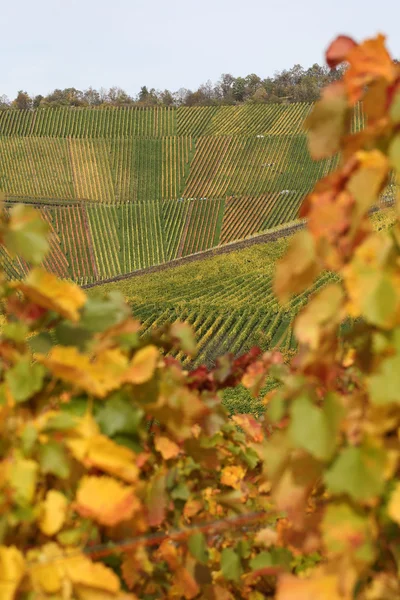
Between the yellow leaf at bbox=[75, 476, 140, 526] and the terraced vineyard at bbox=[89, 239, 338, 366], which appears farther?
the terraced vineyard at bbox=[89, 239, 338, 366]

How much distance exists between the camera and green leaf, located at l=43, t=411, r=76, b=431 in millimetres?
983

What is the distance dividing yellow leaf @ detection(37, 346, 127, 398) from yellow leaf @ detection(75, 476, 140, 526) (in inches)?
5.0

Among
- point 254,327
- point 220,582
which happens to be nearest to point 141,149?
point 254,327

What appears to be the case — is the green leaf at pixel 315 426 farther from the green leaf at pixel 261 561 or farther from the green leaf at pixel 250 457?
the green leaf at pixel 250 457

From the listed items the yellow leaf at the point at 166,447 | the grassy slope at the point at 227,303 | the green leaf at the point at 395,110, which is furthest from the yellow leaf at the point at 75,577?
the grassy slope at the point at 227,303

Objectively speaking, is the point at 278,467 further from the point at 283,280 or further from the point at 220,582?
the point at 220,582

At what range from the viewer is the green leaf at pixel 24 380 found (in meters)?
1.00

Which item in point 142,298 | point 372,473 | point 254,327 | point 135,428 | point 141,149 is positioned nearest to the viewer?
point 372,473

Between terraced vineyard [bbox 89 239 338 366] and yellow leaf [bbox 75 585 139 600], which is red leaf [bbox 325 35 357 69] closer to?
yellow leaf [bbox 75 585 139 600]

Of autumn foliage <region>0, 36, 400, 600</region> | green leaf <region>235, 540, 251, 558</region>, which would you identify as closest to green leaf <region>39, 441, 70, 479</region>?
autumn foliage <region>0, 36, 400, 600</region>

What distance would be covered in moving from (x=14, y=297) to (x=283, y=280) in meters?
0.44

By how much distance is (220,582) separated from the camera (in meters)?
1.58

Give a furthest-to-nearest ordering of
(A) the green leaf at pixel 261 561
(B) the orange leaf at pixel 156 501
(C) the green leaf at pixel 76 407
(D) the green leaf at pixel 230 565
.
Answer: (D) the green leaf at pixel 230 565
(A) the green leaf at pixel 261 561
(B) the orange leaf at pixel 156 501
(C) the green leaf at pixel 76 407

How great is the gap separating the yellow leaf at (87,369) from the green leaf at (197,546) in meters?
0.40
